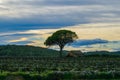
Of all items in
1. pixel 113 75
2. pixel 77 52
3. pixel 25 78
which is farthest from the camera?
pixel 77 52

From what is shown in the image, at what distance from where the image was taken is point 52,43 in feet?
543

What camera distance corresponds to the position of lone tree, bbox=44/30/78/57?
536ft

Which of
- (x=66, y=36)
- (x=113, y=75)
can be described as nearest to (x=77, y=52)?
(x=66, y=36)

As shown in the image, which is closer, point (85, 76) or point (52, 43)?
point (85, 76)

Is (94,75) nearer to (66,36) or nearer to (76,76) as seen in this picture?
(76,76)

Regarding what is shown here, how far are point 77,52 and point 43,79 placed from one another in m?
109

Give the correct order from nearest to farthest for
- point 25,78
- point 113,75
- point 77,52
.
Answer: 1. point 25,78
2. point 113,75
3. point 77,52

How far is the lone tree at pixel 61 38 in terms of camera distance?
16325cm

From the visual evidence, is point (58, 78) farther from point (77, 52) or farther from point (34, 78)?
point (77, 52)

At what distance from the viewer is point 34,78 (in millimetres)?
55375

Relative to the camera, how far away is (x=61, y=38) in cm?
16400

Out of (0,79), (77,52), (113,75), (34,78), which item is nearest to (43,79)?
(34,78)

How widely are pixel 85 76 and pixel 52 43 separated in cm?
10871

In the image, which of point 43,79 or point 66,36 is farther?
point 66,36
